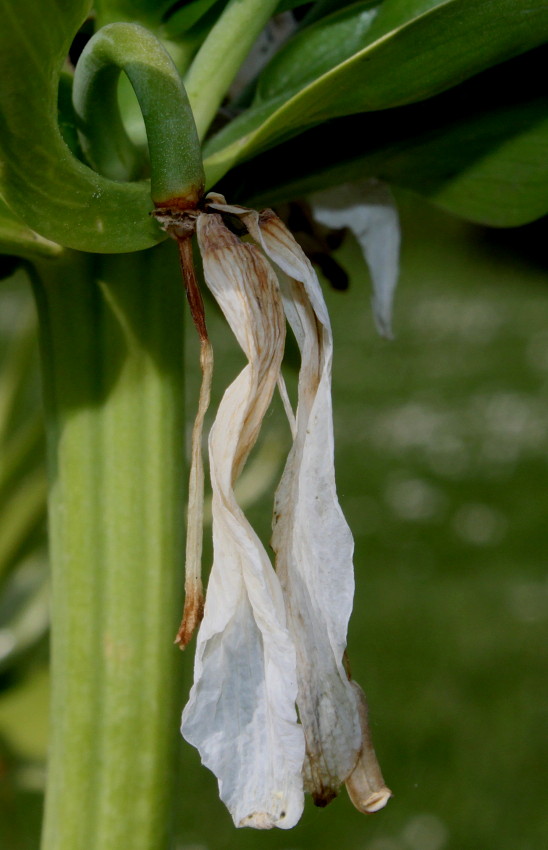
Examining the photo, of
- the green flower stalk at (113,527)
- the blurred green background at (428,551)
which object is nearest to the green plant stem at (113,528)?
the green flower stalk at (113,527)

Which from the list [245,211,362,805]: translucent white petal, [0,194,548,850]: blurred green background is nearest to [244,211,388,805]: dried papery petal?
[245,211,362,805]: translucent white petal

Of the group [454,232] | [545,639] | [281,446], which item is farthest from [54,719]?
[454,232]

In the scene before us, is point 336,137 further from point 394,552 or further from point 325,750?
point 394,552

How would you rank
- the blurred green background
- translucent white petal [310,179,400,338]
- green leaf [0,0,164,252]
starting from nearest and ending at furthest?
green leaf [0,0,164,252], translucent white petal [310,179,400,338], the blurred green background

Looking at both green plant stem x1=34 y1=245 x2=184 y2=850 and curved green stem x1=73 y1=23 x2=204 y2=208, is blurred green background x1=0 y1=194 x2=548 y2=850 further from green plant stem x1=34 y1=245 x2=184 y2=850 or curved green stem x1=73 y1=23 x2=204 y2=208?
curved green stem x1=73 y1=23 x2=204 y2=208

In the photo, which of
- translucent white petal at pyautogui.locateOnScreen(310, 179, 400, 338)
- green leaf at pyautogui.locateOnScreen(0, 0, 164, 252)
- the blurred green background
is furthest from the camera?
the blurred green background
